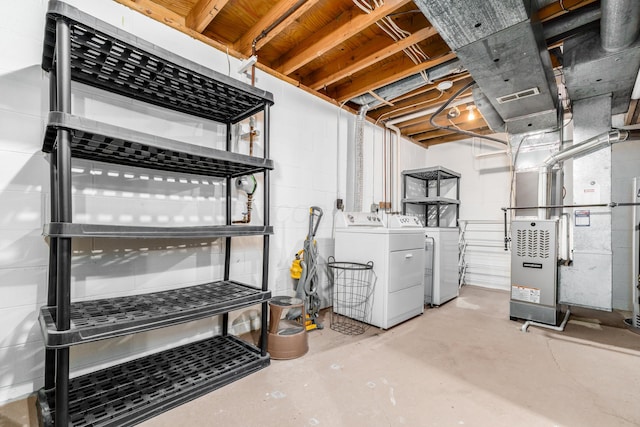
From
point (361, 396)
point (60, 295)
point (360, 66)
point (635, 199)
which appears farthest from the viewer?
point (635, 199)

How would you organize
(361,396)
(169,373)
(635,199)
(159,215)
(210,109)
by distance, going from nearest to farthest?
(361,396) < (169,373) < (159,215) < (210,109) < (635,199)

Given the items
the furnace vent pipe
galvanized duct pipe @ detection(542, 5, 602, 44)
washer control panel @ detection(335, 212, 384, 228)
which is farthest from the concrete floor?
galvanized duct pipe @ detection(542, 5, 602, 44)

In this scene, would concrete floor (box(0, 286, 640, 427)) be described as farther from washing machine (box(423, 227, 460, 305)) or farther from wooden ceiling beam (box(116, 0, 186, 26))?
wooden ceiling beam (box(116, 0, 186, 26))

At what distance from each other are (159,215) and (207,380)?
113cm

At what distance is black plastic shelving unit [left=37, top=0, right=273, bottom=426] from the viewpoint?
3.96ft

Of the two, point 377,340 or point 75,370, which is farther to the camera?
point 377,340

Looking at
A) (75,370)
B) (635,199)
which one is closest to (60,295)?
(75,370)

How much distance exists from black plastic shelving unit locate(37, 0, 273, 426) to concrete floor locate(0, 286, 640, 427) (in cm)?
21

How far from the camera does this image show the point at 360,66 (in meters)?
2.72

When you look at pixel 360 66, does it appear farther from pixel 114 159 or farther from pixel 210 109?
pixel 114 159

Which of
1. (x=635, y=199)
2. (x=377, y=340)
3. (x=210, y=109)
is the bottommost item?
(x=377, y=340)

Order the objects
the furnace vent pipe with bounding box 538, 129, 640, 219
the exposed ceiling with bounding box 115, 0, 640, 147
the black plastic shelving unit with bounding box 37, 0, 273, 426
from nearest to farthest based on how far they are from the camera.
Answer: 1. the black plastic shelving unit with bounding box 37, 0, 273, 426
2. the exposed ceiling with bounding box 115, 0, 640, 147
3. the furnace vent pipe with bounding box 538, 129, 640, 219

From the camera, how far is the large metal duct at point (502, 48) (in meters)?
1.65

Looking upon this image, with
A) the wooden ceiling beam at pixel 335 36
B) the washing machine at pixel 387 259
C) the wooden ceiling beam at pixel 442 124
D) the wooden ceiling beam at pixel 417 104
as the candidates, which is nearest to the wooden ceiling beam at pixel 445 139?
the wooden ceiling beam at pixel 442 124
